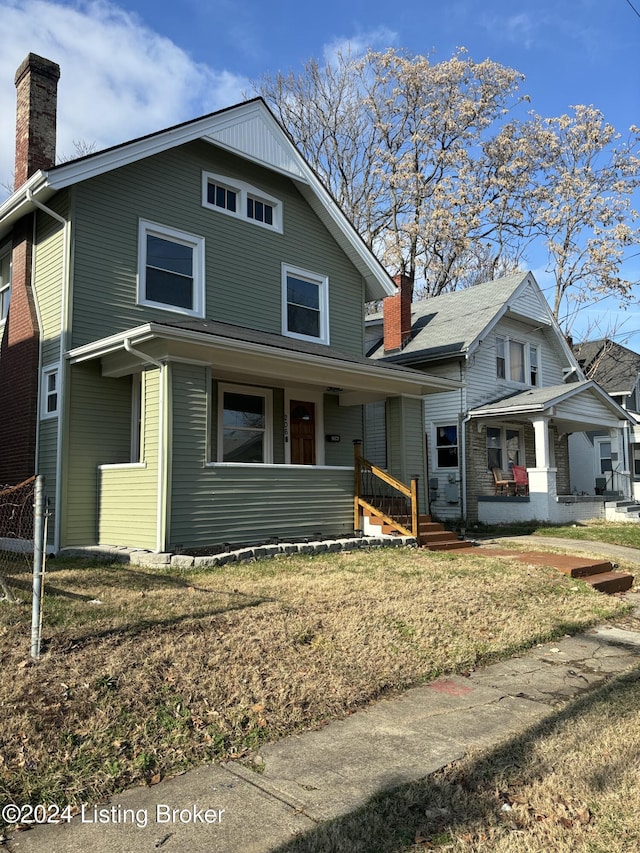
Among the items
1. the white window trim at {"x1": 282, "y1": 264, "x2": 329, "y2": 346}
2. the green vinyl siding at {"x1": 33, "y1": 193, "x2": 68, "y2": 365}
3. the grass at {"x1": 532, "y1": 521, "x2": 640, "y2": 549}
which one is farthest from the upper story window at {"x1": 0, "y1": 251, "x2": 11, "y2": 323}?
the grass at {"x1": 532, "y1": 521, "x2": 640, "y2": 549}

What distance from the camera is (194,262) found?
1223cm

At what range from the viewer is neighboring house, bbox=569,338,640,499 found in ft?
75.8

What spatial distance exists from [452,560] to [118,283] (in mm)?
7209

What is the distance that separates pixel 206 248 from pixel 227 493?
5.06 meters

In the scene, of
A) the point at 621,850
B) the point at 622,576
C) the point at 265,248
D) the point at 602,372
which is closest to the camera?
the point at 621,850

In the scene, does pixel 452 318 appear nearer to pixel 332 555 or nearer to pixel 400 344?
pixel 400 344

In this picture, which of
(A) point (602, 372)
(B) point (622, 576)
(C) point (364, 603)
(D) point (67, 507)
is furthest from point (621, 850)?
(A) point (602, 372)

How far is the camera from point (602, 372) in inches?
1121

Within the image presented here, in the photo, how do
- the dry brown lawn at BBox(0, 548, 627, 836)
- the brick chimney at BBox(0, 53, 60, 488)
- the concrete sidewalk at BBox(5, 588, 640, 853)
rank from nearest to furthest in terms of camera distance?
the concrete sidewalk at BBox(5, 588, 640, 853) < the dry brown lawn at BBox(0, 548, 627, 836) < the brick chimney at BBox(0, 53, 60, 488)

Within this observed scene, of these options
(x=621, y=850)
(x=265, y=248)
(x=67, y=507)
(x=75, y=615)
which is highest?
(x=265, y=248)

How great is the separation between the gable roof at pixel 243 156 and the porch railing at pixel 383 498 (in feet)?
16.2

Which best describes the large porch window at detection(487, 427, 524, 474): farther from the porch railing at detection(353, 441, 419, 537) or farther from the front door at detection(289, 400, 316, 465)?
the front door at detection(289, 400, 316, 465)

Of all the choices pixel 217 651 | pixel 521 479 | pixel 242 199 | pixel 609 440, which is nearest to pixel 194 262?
pixel 242 199

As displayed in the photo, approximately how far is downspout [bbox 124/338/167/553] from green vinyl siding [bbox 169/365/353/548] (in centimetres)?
15
